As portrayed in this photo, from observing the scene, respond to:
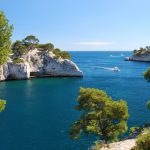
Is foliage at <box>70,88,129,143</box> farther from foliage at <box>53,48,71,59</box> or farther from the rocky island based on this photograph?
foliage at <box>53,48,71,59</box>

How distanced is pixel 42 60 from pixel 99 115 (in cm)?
11213

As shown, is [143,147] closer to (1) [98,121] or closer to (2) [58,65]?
(1) [98,121]

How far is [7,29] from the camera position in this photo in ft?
103

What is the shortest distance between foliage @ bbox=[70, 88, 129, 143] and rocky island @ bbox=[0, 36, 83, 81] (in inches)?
3974

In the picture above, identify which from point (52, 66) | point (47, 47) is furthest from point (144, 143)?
point (47, 47)

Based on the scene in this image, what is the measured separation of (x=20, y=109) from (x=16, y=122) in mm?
13515

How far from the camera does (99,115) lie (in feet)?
141

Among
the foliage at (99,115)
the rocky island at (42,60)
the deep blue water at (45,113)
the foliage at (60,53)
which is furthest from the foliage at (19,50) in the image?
the foliage at (99,115)

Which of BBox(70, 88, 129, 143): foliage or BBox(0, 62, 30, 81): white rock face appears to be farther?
BBox(0, 62, 30, 81): white rock face

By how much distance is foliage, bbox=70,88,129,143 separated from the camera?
42.6 m

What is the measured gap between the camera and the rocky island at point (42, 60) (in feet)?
491

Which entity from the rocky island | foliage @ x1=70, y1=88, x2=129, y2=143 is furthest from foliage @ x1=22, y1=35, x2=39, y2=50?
foliage @ x1=70, y1=88, x2=129, y2=143

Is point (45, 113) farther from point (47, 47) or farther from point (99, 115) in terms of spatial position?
point (47, 47)

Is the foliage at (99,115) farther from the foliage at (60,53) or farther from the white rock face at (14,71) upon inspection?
the foliage at (60,53)
